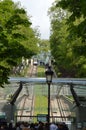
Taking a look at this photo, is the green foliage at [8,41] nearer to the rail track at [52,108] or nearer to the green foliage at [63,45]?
the rail track at [52,108]

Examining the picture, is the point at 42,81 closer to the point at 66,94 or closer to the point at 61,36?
the point at 66,94

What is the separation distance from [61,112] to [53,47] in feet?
126

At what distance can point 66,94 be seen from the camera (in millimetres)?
41156

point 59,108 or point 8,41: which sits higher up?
point 59,108

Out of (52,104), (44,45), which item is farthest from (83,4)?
(44,45)

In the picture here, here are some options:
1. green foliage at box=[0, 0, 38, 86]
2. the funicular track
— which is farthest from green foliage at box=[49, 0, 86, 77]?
green foliage at box=[0, 0, 38, 86]

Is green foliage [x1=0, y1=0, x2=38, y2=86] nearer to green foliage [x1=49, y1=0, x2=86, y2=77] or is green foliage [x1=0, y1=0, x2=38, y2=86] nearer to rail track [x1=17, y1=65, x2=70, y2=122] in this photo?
rail track [x1=17, y1=65, x2=70, y2=122]

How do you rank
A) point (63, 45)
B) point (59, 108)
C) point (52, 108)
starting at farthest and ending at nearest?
point (63, 45)
point (52, 108)
point (59, 108)

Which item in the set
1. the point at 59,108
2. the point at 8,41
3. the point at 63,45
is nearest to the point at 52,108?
the point at 59,108

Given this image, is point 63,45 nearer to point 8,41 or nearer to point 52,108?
point 52,108

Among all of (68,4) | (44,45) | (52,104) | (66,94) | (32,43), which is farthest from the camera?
(44,45)

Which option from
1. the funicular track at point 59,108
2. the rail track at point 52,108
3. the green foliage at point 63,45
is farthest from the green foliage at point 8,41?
the green foliage at point 63,45

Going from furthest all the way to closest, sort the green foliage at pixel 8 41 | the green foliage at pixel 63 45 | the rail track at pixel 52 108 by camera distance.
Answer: the green foliage at pixel 63 45, the rail track at pixel 52 108, the green foliage at pixel 8 41

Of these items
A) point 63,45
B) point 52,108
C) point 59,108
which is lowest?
point 59,108
